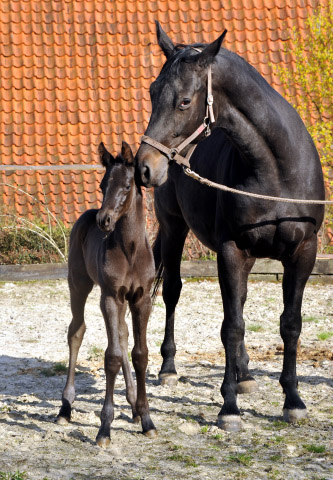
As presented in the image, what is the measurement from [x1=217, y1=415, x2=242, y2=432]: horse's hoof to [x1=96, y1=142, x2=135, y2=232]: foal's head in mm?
1486

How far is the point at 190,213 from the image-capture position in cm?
598

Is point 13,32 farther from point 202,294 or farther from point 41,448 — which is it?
point 41,448

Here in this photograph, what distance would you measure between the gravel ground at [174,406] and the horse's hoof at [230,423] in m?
0.05

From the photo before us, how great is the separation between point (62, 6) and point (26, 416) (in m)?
11.5

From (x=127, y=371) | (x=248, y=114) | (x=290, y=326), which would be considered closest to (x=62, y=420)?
(x=127, y=371)

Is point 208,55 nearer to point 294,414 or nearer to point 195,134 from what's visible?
point 195,134

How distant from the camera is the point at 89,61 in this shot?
14328 mm

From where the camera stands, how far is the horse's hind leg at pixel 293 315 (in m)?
5.05

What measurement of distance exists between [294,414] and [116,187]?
1959 millimetres

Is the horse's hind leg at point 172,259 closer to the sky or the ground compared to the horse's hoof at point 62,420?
closer to the sky

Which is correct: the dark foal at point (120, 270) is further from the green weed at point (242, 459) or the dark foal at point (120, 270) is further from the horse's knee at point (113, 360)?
the green weed at point (242, 459)

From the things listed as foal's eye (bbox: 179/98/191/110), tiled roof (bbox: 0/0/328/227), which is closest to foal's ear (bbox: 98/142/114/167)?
foal's eye (bbox: 179/98/191/110)

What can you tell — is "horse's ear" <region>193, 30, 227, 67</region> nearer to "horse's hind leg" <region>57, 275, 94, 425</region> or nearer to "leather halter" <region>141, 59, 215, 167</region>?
"leather halter" <region>141, 59, 215, 167</region>

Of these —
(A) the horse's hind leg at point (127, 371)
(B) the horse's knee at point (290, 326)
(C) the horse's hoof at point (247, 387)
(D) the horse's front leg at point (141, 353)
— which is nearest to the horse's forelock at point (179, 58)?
(D) the horse's front leg at point (141, 353)
